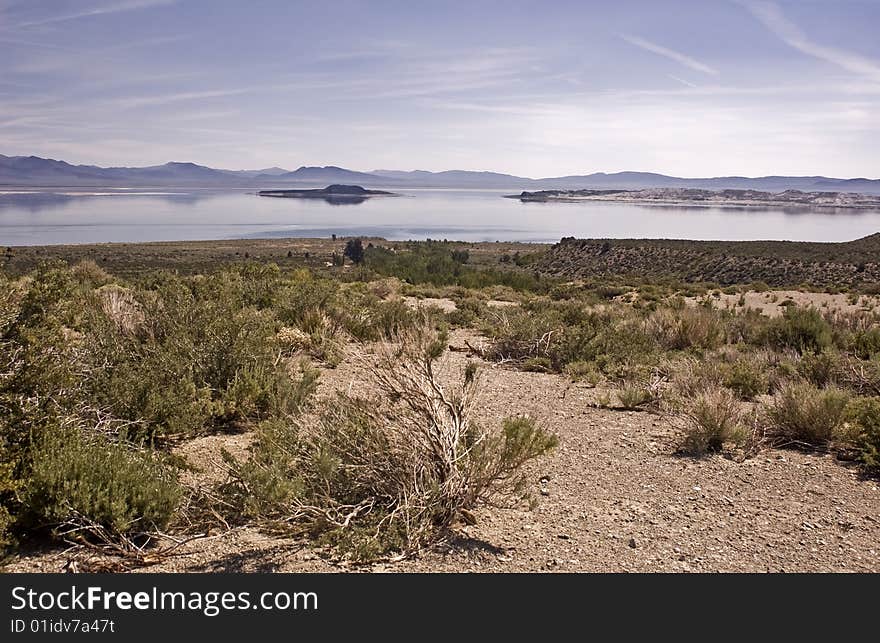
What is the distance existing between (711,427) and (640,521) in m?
1.97

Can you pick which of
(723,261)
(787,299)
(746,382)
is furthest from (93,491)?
(723,261)

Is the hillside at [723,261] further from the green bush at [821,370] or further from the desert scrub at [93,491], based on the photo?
the desert scrub at [93,491]

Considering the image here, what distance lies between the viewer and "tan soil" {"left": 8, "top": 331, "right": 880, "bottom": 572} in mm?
3748

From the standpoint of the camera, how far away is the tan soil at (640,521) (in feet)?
12.3

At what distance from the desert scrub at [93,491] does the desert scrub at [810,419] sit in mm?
5431

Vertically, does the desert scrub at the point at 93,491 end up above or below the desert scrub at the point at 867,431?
above

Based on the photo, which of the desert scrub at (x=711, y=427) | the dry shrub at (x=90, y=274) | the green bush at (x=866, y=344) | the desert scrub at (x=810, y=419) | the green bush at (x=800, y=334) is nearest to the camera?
the desert scrub at (x=711, y=427)

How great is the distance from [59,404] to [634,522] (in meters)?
3.92

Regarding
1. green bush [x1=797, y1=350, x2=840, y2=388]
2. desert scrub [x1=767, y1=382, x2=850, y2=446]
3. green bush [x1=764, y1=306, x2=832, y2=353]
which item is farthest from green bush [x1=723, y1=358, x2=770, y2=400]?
green bush [x1=764, y1=306, x2=832, y2=353]

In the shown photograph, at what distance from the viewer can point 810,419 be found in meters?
6.20

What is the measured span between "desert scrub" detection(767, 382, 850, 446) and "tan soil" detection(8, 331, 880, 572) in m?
0.33

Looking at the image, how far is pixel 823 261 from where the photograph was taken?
41.2m

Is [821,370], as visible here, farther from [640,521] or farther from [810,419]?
[640,521]

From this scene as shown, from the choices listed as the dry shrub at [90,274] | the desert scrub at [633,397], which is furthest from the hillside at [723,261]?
the dry shrub at [90,274]
